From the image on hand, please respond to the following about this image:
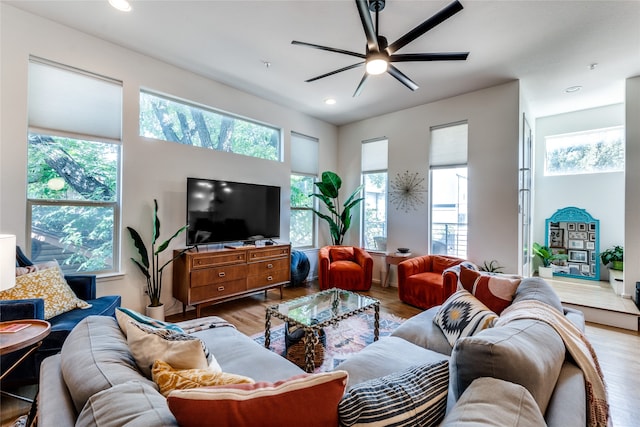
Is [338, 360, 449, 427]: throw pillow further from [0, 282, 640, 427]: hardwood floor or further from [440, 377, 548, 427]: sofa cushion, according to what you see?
[0, 282, 640, 427]: hardwood floor

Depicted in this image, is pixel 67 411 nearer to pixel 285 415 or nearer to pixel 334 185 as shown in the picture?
pixel 285 415

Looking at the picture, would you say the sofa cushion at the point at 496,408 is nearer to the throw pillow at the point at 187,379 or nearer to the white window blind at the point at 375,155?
the throw pillow at the point at 187,379

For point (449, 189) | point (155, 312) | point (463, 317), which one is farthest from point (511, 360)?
point (449, 189)

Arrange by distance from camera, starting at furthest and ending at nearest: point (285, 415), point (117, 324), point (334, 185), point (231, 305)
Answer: point (334, 185), point (231, 305), point (117, 324), point (285, 415)

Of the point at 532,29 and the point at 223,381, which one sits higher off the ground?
the point at 532,29

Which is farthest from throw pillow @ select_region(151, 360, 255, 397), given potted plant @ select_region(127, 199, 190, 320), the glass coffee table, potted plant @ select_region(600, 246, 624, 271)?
potted plant @ select_region(600, 246, 624, 271)

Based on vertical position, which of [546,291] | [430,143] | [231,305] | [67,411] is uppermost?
[430,143]

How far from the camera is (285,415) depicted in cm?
68

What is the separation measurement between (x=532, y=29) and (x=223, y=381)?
377 centimetres

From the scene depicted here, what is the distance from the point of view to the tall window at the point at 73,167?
2.63 metres

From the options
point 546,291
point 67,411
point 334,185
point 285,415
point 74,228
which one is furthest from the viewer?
point 334,185

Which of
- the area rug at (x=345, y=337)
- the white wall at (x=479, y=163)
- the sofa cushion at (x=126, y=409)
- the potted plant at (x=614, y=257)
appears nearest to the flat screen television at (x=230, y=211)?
the area rug at (x=345, y=337)

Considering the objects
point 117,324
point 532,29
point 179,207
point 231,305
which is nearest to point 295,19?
point 532,29

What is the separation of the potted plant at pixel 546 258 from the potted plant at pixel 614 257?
1.67 feet
